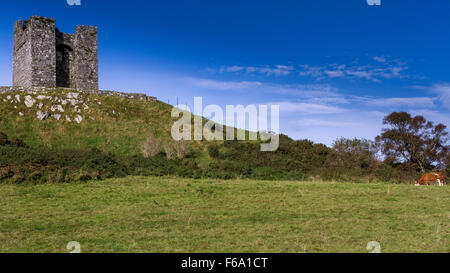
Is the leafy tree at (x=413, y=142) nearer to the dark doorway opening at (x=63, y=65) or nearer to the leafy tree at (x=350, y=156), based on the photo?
the leafy tree at (x=350, y=156)

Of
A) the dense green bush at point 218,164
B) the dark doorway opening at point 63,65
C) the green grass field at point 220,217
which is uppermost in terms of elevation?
the dark doorway opening at point 63,65

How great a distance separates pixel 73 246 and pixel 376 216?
28.6 ft

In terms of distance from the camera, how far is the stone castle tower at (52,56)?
1519 inches

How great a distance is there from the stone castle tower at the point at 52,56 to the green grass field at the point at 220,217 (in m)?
25.9

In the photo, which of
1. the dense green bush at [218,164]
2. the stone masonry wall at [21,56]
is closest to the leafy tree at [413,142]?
the dense green bush at [218,164]

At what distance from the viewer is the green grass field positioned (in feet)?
28.1

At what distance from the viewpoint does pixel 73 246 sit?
27.0 ft

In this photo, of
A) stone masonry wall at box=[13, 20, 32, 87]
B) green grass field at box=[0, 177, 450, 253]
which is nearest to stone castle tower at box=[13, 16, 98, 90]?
stone masonry wall at box=[13, 20, 32, 87]

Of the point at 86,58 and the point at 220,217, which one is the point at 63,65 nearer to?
the point at 86,58

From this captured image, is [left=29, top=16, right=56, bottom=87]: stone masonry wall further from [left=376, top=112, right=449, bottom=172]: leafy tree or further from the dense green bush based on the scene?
[left=376, top=112, right=449, bottom=172]: leafy tree

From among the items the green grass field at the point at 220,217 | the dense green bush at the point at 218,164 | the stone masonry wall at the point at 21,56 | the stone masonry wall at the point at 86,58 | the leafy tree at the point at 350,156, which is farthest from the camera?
the stone masonry wall at the point at 86,58

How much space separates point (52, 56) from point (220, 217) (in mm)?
34573

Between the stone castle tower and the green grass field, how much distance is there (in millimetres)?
25861

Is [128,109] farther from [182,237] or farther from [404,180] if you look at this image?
[182,237]
